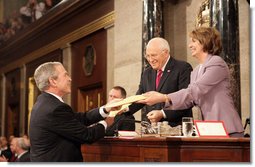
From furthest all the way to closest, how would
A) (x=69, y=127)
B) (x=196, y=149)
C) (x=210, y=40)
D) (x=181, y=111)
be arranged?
Result: (x=181, y=111), (x=210, y=40), (x=69, y=127), (x=196, y=149)

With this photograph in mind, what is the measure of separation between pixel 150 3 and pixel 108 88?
1940mm

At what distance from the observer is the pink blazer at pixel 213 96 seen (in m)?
3.18

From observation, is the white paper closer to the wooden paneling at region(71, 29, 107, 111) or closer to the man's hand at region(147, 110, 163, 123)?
the man's hand at region(147, 110, 163, 123)

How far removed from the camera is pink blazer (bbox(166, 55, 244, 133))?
318 centimetres

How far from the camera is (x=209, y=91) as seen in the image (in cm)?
324

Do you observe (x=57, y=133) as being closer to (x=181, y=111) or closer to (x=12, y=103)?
(x=181, y=111)

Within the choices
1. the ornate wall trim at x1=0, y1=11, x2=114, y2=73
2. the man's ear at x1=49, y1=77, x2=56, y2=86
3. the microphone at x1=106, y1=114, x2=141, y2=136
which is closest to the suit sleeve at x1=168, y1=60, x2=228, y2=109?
the microphone at x1=106, y1=114, x2=141, y2=136

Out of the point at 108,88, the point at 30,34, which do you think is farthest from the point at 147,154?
the point at 30,34

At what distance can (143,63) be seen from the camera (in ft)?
19.3

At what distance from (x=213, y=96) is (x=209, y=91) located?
0.04 meters

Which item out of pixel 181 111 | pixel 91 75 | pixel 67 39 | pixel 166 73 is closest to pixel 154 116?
pixel 181 111

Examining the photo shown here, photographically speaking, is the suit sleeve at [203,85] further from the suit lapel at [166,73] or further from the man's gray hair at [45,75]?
the man's gray hair at [45,75]

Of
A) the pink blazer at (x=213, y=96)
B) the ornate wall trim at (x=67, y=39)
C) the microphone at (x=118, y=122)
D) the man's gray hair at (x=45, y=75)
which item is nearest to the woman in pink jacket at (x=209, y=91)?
the pink blazer at (x=213, y=96)

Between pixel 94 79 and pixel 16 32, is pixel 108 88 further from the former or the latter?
pixel 16 32
